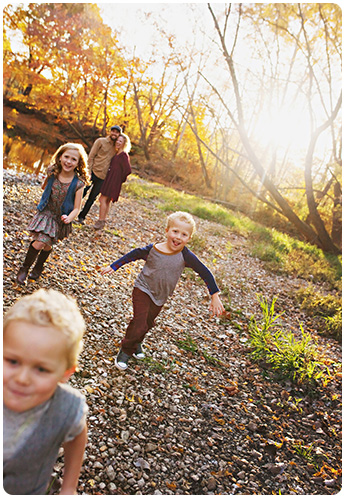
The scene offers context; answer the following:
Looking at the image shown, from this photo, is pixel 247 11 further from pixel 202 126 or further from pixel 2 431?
pixel 202 126

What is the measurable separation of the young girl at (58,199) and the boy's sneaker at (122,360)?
1700 mm

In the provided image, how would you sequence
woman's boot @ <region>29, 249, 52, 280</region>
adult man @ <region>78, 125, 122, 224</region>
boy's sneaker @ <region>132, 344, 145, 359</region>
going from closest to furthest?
boy's sneaker @ <region>132, 344, 145, 359</region> → woman's boot @ <region>29, 249, 52, 280</region> → adult man @ <region>78, 125, 122, 224</region>

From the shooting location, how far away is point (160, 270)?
11.7 ft

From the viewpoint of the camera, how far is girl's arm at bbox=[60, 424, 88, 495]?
153 centimetres

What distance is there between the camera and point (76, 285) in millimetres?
5215

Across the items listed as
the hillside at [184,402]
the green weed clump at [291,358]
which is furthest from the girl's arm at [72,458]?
the green weed clump at [291,358]

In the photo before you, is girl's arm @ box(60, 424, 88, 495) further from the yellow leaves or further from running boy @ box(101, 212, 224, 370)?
running boy @ box(101, 212, 224, 370)

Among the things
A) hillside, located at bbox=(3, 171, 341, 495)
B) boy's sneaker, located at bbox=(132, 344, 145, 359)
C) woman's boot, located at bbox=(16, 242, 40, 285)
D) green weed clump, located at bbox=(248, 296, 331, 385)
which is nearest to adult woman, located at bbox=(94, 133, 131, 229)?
hillside, located at bbox=(3, 171, 341, 495)

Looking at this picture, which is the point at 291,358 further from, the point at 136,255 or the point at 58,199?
the point at 58,199

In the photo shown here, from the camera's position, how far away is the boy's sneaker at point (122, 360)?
3826 mm

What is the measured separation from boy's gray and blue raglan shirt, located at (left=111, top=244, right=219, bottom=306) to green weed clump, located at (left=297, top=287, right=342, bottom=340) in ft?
14.3

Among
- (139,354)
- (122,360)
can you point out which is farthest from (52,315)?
(139,354)

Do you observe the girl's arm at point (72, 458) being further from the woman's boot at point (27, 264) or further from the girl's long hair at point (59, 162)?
the girl's long hair at point (59, 162)

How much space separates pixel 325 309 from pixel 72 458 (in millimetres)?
7283
